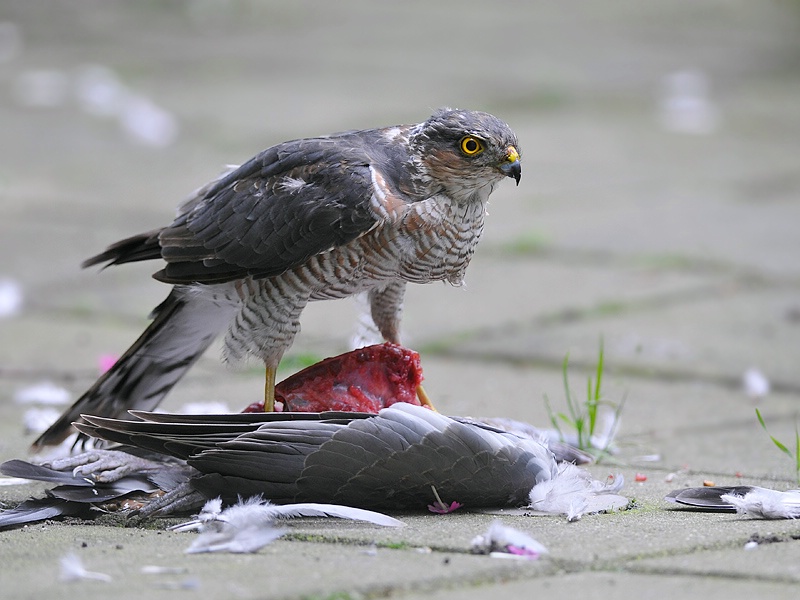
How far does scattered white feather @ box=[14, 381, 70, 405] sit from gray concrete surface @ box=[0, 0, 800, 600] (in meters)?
0.05

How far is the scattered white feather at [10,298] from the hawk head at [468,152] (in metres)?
2.81

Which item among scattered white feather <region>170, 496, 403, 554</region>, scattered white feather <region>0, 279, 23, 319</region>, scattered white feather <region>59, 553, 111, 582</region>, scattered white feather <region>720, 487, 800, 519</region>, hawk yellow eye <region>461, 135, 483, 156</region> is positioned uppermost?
hawk yellow eye <region>461, 135, 483, 156</region>

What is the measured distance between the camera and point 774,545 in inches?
114

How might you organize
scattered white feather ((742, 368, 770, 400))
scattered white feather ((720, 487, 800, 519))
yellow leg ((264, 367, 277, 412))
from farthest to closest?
scattered white feather ((742, 368, 770, 400)), yellow leg ((264, 367, 277, 412)), scattered white feather ((720, 487, 800, 519))

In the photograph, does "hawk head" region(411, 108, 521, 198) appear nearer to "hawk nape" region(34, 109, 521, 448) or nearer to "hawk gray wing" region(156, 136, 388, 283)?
"hawk nape" region(34, 109, 521, 448)

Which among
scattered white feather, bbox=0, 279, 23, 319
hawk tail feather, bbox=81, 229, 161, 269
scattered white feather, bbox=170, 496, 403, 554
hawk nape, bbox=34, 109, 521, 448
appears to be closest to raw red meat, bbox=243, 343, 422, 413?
hawk nape, bbox=34, 109, 521, 448

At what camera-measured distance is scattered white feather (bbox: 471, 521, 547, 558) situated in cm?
283

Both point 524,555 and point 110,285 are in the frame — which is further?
point 110,285

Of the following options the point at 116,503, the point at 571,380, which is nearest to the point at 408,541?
the point at 116,503

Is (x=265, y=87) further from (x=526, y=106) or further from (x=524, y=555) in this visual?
(x=524, y=555)

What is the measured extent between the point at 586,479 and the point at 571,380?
162 centimetres

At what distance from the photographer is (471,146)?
379 centimetres

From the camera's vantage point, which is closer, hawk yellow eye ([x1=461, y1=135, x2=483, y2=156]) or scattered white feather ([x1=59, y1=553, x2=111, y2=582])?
scattered white feather ([x1=59, y1=553, x2=111, y2=582])

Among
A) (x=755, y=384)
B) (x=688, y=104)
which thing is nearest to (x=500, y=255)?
(x=755, y=384)
